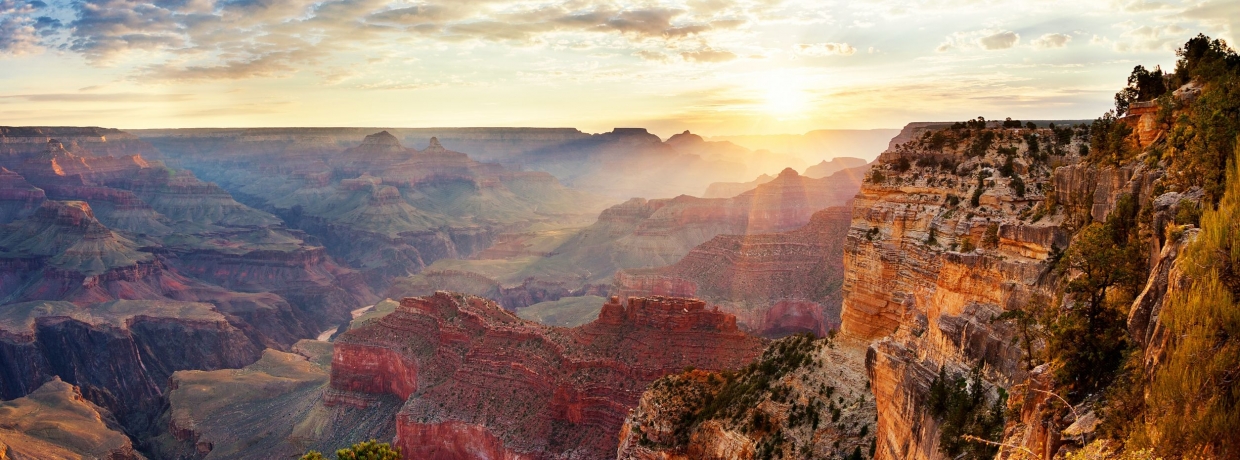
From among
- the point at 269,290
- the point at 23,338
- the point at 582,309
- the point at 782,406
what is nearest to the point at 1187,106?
the point at 782,406

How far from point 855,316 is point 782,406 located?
4085mm

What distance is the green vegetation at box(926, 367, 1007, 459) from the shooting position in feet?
53.4

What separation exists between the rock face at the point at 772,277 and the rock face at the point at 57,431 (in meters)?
53.8

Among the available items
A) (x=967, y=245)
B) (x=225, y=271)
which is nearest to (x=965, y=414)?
(x=967, y=245)

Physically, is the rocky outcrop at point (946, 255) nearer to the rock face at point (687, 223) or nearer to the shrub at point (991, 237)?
the shrub at point (991, 237)

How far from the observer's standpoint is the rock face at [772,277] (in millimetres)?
80188

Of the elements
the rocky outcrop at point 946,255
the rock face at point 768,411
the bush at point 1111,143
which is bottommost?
the rock face at point 768,411

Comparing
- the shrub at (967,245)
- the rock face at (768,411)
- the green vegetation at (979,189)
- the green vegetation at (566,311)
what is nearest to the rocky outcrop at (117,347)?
the green vegetation at (566,311)

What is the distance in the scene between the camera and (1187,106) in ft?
53.3

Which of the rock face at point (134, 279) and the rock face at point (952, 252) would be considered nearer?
the rock face at point (952, 252)

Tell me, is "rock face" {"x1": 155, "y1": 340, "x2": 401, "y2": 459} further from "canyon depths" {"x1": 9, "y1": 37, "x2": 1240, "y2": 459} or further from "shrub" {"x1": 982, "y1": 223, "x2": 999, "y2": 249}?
"shrub" {"x1": 982, "y1": 223, "x2": 999, "y2": 249}

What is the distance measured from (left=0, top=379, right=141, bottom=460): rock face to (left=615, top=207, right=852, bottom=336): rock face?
53.8 meters

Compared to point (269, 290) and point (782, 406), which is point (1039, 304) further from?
point (269, 290)

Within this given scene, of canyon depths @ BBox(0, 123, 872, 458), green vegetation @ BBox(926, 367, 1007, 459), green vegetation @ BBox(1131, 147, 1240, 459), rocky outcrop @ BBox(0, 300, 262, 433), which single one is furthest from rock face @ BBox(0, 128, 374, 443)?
green vegetation @ BBox(1131, 147, 1240, 459)
